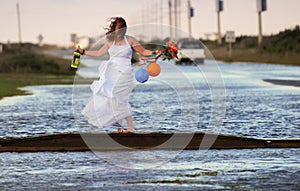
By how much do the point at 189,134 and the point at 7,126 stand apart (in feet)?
13.8

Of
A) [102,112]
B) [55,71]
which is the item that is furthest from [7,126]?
[55,71]

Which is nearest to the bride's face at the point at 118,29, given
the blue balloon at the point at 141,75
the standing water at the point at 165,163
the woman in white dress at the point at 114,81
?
the woman in white dress at the point at 114,81

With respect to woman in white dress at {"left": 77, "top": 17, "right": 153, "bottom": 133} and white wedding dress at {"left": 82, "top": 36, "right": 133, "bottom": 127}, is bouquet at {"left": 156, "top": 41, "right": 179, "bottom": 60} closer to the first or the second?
woman in white dress at {"left": 77, "top": 17, "right": 153, "bottom": 133}

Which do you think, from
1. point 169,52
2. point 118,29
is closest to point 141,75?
point 169,52

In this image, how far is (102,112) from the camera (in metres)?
14.6

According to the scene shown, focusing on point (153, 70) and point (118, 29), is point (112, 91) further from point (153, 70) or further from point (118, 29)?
point (118, 29)

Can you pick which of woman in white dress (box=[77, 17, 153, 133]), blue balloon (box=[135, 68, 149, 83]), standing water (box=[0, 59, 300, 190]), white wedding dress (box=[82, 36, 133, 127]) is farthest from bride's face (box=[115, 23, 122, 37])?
standing water (box=[0, 59, 300, 190])

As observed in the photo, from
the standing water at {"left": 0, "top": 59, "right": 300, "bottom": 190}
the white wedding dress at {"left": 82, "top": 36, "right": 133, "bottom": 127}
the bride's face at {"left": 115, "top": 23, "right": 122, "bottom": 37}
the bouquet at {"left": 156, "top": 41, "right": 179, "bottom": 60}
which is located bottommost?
the standing water at {"left": 0, "top": 59, "right": 300, "bottom": 190}

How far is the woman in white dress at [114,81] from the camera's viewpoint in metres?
14.6

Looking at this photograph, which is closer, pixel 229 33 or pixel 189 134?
pixel 189 134

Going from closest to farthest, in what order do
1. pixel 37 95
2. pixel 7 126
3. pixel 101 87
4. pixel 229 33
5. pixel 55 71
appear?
pixel 101 87, pixel 7 126, pixel 37 95, pixel 55 71, pixel 229 33

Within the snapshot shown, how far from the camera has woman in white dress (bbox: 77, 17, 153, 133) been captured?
14578 mm

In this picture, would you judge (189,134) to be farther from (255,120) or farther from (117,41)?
(255,120)

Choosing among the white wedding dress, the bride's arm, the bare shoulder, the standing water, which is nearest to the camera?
the standing water
